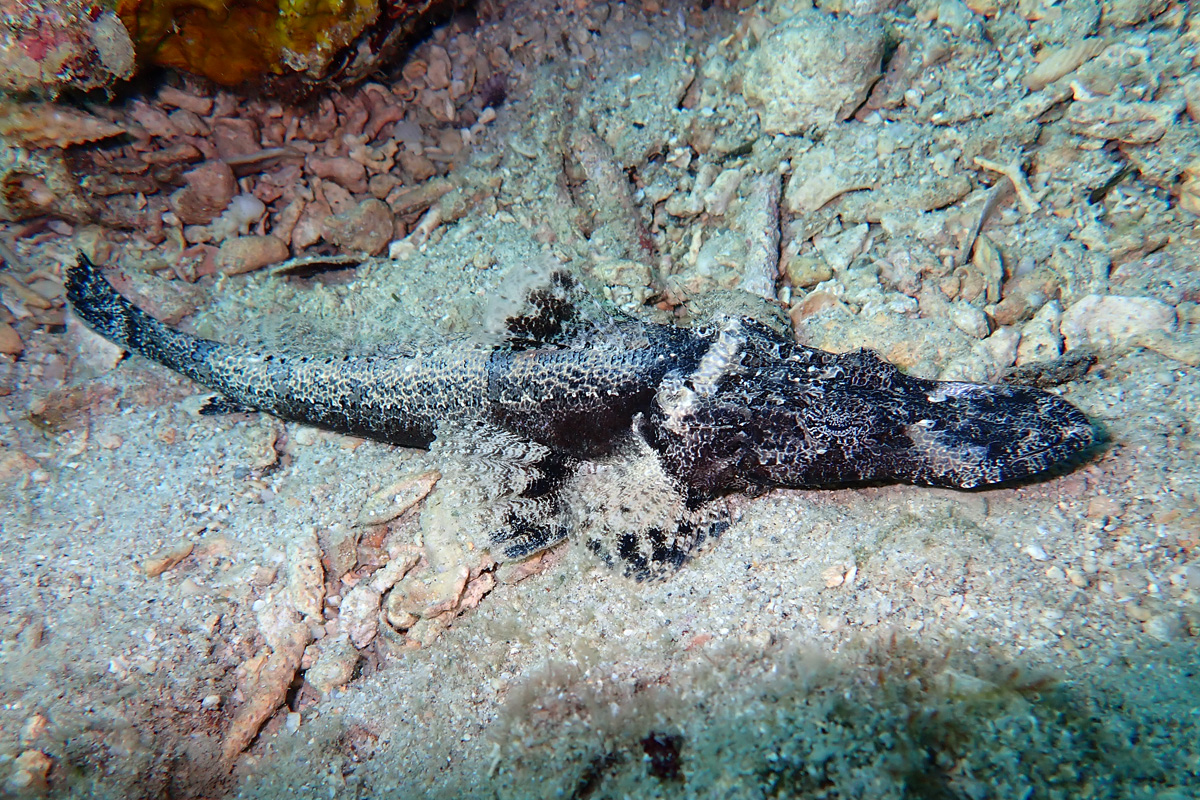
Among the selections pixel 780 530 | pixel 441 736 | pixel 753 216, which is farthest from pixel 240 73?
pixel 780 530

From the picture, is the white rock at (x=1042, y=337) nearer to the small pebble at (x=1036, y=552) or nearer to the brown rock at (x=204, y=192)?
the small pebble at (x=1036, y=552)

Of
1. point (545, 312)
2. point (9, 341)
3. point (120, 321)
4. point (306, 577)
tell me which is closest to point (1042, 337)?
point (545, 312)

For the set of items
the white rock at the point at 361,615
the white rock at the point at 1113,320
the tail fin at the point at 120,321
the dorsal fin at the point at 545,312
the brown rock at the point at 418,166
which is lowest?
the white rock at the point at 1113,320

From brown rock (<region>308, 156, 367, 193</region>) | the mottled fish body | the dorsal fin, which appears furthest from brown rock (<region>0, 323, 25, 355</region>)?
the dorsal fin

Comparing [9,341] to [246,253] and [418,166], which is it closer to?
[246,253]

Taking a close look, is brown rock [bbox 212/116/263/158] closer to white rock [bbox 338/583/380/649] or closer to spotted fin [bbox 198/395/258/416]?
spotted fin [bbox 198/395/258/416]

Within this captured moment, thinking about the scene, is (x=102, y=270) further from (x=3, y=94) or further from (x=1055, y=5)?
(x=1055, y=5)

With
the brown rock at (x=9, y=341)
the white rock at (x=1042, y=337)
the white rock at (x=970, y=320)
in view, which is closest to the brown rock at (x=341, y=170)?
the brown rock at (x=9, y=341)
